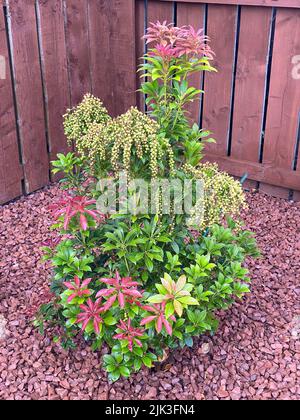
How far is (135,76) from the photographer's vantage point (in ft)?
14.7

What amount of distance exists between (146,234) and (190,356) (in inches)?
29.2

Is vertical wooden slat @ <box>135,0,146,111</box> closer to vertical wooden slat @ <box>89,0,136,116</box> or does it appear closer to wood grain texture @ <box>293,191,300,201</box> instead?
vertical wooden slat @ <box>89,0,136,116</box>

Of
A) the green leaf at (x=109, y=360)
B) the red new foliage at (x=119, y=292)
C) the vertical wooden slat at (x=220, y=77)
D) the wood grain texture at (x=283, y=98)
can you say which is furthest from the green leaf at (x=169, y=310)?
the vertical wooden slat at (x=220, y=77)

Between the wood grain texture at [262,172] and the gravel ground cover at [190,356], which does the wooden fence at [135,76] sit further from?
the gravel ground cover at [190,356]

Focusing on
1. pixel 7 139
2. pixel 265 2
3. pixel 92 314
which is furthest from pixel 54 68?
pixel 92 314

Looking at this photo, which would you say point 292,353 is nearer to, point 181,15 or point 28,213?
point 28,213

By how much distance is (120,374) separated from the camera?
2428 millimetres

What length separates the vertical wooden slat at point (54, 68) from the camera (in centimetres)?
384

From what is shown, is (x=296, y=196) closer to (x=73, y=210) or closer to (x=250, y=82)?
(x=250, y=82)

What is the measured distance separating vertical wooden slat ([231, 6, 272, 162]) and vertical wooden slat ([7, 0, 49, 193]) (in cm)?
158

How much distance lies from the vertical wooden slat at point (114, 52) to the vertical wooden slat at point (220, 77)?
73 centimetres

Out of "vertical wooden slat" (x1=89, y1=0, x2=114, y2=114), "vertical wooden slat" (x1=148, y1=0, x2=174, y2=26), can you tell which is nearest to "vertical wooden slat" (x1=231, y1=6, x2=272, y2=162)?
"vertical wooden slat" (x1=148, y1=0, x2=174, y2=26)

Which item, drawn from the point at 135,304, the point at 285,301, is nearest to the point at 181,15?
the point at 285,301

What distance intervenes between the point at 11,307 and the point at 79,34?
239 cm
